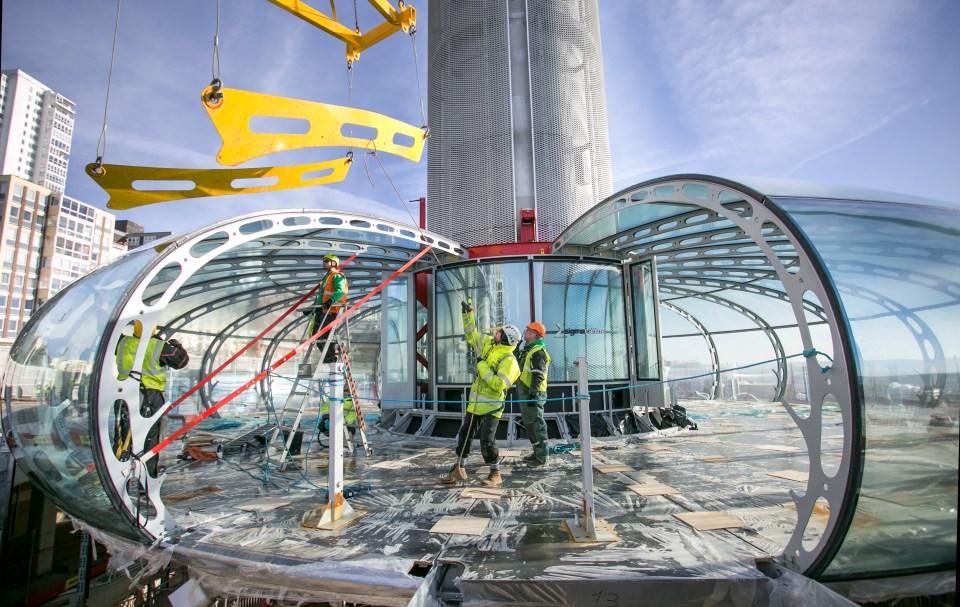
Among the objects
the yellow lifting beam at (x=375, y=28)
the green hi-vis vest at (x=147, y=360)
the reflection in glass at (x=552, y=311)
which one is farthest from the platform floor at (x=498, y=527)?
the yellow lifting beam at (x=375, y=28)

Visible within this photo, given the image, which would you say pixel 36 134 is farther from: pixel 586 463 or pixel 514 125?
pixel 586 463

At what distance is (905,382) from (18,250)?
259ft

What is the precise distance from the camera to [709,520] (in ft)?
13.4

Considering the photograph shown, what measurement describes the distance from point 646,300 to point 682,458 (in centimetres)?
426

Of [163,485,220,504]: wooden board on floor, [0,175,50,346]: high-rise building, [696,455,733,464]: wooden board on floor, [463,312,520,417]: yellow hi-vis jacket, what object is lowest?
[163,485,220,504]: wooden board on floor

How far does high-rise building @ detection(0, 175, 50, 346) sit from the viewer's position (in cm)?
5278

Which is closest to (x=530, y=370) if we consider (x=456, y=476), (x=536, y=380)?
(x=536, y=380)

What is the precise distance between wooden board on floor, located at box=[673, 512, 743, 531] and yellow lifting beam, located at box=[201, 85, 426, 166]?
6.01m

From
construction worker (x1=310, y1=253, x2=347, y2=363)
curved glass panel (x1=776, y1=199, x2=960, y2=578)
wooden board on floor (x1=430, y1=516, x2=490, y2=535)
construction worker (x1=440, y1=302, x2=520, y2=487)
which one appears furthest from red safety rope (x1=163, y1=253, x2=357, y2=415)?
curved glass panel (x1=776, y1=199, x2=960, y2=578)

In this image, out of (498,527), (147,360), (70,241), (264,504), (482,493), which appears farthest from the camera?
(70,241)

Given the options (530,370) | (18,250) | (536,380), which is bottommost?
(536,380)

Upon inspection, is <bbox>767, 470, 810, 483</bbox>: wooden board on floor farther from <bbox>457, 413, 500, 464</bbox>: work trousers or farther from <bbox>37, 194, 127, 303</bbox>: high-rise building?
<bbox>37, 194, 127, 303</bbox>: high-rise building

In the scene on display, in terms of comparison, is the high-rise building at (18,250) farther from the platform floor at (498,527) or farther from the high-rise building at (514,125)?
the platform floor at (498,527)

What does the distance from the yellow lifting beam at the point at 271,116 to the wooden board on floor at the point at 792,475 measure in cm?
734
